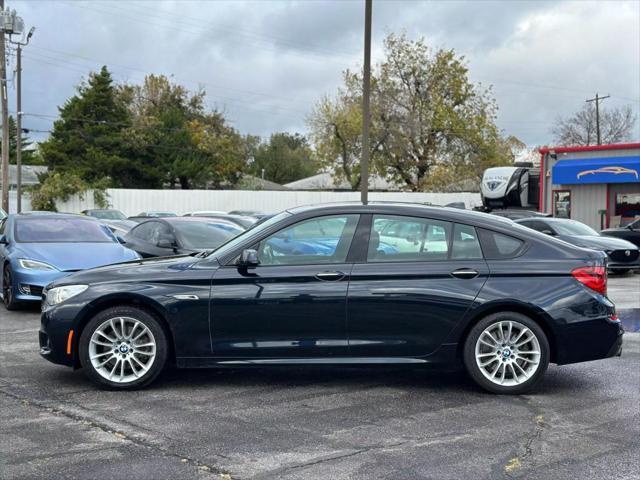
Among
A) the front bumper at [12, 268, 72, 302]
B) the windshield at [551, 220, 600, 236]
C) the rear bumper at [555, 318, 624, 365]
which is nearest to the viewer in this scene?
the rear bumper at [555, 318, 624, 365]

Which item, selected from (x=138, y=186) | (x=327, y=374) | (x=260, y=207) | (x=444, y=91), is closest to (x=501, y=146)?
(x=444, y=91)

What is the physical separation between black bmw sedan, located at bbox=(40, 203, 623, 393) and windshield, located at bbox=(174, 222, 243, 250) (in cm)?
582

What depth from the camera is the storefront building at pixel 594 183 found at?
28297 millimetres

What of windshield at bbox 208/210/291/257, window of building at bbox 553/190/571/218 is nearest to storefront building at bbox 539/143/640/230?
window of building at bbox 553/190/571/218

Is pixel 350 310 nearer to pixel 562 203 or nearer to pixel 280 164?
pixel 562 203

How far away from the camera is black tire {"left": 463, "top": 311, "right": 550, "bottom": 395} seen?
5.95 meters

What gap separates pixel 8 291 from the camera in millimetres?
10484

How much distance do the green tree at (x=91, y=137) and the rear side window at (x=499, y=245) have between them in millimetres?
49967

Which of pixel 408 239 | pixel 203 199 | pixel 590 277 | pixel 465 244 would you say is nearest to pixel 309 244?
pixel 408 239

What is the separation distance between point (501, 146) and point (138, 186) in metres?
28.3

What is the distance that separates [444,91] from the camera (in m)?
51.5

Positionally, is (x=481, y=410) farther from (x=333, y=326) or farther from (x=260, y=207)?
(x=260, y=207)

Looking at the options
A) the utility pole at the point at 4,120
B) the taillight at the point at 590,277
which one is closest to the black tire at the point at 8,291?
the taillight at the point at 590,277

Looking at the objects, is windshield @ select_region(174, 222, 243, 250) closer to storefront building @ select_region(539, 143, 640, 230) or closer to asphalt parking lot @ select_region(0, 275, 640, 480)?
asphalt parking lot @ select_region(0, 275, 640, 480)
